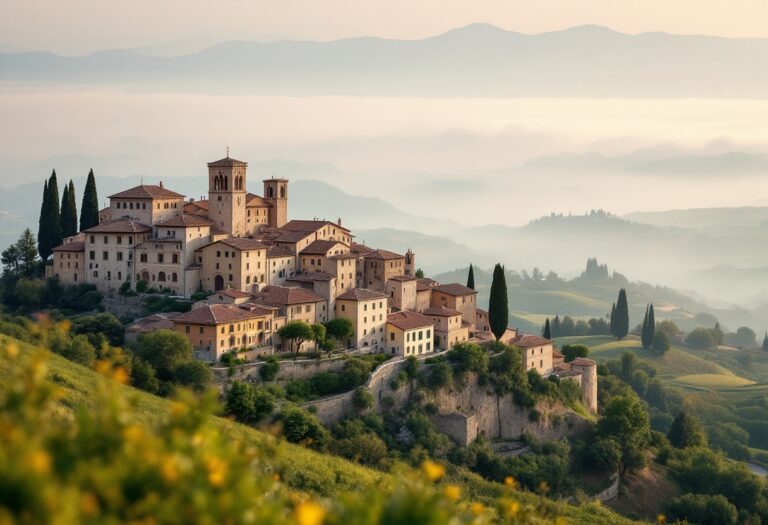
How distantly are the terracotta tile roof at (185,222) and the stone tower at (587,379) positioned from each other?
3105 centimetres

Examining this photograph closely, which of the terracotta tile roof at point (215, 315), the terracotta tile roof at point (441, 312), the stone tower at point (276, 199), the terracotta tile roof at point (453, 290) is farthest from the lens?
the stone tower at point (276, 199)

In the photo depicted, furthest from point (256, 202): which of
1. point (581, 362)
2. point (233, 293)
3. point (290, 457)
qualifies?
point (290, 457)

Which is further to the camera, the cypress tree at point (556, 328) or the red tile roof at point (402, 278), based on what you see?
the cypress tree at point (556, 328)

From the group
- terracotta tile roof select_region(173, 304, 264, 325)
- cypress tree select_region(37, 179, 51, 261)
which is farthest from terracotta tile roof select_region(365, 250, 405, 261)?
cypress tree select_region(37, 179, 51, 261)

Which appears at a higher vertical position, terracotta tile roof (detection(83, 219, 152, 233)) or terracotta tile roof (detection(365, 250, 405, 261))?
terracotta tile roof (detection(83, 219, 152, 233))

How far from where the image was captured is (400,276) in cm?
6862

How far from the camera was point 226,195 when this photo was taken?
6581cm

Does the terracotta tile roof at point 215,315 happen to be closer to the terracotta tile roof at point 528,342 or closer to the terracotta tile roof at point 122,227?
the terracotta tile roof at point 122,227

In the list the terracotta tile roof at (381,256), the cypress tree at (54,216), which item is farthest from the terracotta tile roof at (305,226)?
the cypress tree at (54,216)

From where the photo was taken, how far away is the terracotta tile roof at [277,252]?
63.8 metres

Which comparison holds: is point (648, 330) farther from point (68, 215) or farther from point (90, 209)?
point (68, 215)

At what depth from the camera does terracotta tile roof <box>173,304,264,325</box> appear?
53.1 m

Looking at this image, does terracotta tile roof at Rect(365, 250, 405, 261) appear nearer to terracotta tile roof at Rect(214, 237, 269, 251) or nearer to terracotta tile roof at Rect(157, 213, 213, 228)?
terracotta tile roof at Rect(214, 237, 269, 251)

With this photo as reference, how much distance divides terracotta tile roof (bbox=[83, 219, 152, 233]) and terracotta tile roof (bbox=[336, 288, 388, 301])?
14.6 metres
